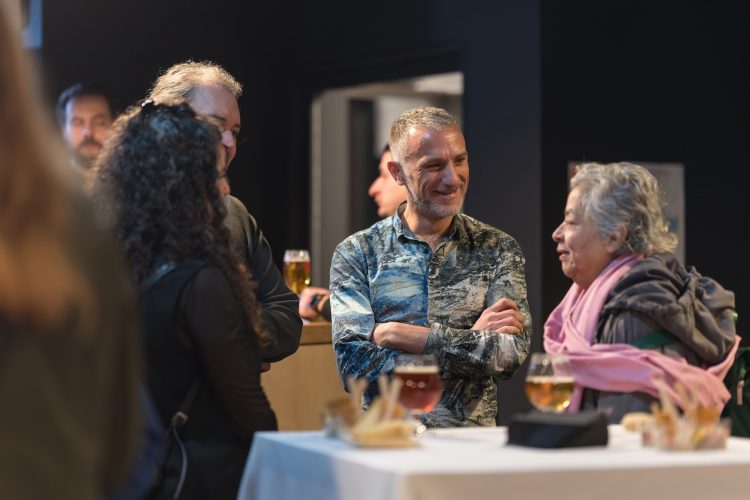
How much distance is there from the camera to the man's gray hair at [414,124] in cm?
370

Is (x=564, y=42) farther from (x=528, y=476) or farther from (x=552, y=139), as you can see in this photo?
(x=528, y=476)

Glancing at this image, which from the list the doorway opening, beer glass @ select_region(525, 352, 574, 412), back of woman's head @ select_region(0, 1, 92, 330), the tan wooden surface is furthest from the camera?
the doorway opening

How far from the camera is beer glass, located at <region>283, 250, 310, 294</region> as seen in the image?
4.89 meters

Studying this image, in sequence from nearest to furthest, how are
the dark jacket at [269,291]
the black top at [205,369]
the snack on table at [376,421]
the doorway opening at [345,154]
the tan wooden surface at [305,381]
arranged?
the snack on table at [376,421] < the black top at [205,369] < the dark jacket at [269,291] < the tan wooden surface at [305,381] < the doorway opening at [345,154]

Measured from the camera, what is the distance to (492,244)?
365 centimetres

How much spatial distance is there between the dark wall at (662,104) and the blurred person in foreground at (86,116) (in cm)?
222

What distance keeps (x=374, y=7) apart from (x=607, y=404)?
15.6 feet

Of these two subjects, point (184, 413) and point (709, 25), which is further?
point (709, 25)

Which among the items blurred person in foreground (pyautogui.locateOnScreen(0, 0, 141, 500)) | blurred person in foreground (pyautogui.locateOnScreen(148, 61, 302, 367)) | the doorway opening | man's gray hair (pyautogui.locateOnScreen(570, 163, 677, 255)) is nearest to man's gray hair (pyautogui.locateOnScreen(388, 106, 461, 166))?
blurred person in foreground (pyautogui.locateOnScreen(148, 61, 302, 367))

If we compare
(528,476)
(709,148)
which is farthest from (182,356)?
(709,148)

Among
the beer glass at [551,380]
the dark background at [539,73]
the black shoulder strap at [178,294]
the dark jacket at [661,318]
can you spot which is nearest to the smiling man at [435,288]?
the dark jacket at [661,318]

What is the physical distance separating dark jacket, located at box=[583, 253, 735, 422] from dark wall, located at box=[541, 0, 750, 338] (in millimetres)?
3063

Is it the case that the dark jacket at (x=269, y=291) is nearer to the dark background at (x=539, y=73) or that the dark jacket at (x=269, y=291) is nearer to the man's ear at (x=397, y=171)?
the man's ear at (x=397, y=171)

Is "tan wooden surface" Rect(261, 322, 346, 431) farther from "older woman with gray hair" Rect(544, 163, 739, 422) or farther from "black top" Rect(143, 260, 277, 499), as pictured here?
"black top" Rect(143, 260, 277, 499)
